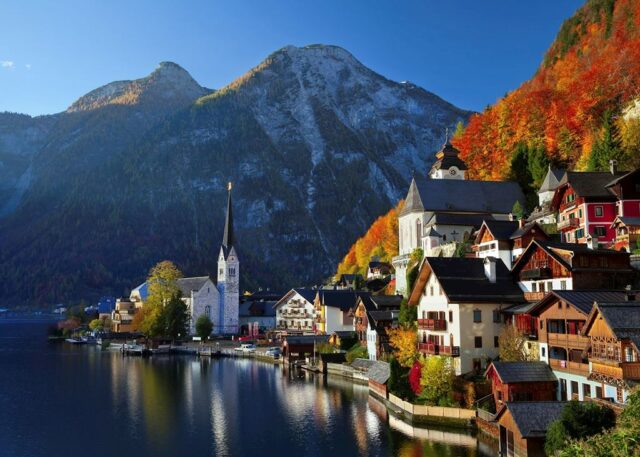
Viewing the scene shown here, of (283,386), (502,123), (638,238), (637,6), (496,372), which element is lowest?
(283,386)

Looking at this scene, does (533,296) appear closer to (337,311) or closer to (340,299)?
(340,299)

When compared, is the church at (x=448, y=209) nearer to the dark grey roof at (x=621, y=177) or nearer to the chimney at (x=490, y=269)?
the dark grey roof at (x=621, y=177)

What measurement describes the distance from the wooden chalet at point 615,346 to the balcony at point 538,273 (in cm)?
1097

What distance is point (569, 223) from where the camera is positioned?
191ft

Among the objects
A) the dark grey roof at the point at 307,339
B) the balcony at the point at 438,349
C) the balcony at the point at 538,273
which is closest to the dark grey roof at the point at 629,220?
the balcony at the point at 538,273

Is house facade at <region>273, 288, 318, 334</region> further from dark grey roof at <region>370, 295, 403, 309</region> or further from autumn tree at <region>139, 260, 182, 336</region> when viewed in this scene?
dark grey roof at <region>370, 295, 403, 309</region>

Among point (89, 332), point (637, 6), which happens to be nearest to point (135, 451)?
point (637, 6)

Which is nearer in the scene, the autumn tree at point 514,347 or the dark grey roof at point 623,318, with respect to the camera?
the dark grey roof at point 623,318

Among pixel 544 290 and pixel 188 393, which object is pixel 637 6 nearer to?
pixel 544 290

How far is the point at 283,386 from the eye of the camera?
66375 mm

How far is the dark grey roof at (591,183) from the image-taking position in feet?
183

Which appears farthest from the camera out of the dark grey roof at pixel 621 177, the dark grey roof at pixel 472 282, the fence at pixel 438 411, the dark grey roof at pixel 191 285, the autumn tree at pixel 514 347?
the dark grey roof at pixel 191 285

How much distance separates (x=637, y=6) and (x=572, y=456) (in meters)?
99.9

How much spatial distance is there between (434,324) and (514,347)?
792 centimetres
